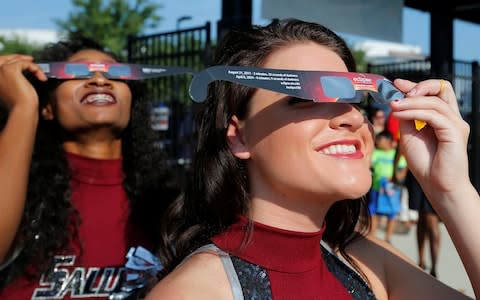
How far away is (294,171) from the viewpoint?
141 cm

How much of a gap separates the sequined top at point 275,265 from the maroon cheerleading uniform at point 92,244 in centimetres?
80

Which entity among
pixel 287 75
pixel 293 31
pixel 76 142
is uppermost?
pixel 293 31

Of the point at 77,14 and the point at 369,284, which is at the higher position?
the point at 77,14

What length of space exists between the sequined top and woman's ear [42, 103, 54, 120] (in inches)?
46.8

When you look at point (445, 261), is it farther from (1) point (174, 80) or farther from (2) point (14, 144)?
(2) point (14, 144)

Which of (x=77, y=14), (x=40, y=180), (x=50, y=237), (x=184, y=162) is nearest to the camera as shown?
(x=50, y=237)

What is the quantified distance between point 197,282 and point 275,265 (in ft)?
0.74

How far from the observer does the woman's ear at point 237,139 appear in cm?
157

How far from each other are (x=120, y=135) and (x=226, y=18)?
89.7 inches

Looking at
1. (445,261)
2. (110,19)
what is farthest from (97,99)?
(110,19)

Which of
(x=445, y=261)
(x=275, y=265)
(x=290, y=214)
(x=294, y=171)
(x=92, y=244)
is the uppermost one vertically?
(x=294, y=171)

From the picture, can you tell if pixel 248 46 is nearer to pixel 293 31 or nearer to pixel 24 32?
pixel 293 31

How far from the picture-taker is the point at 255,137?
1.52 meters

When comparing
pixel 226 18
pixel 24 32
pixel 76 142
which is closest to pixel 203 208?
pixel 76 142
